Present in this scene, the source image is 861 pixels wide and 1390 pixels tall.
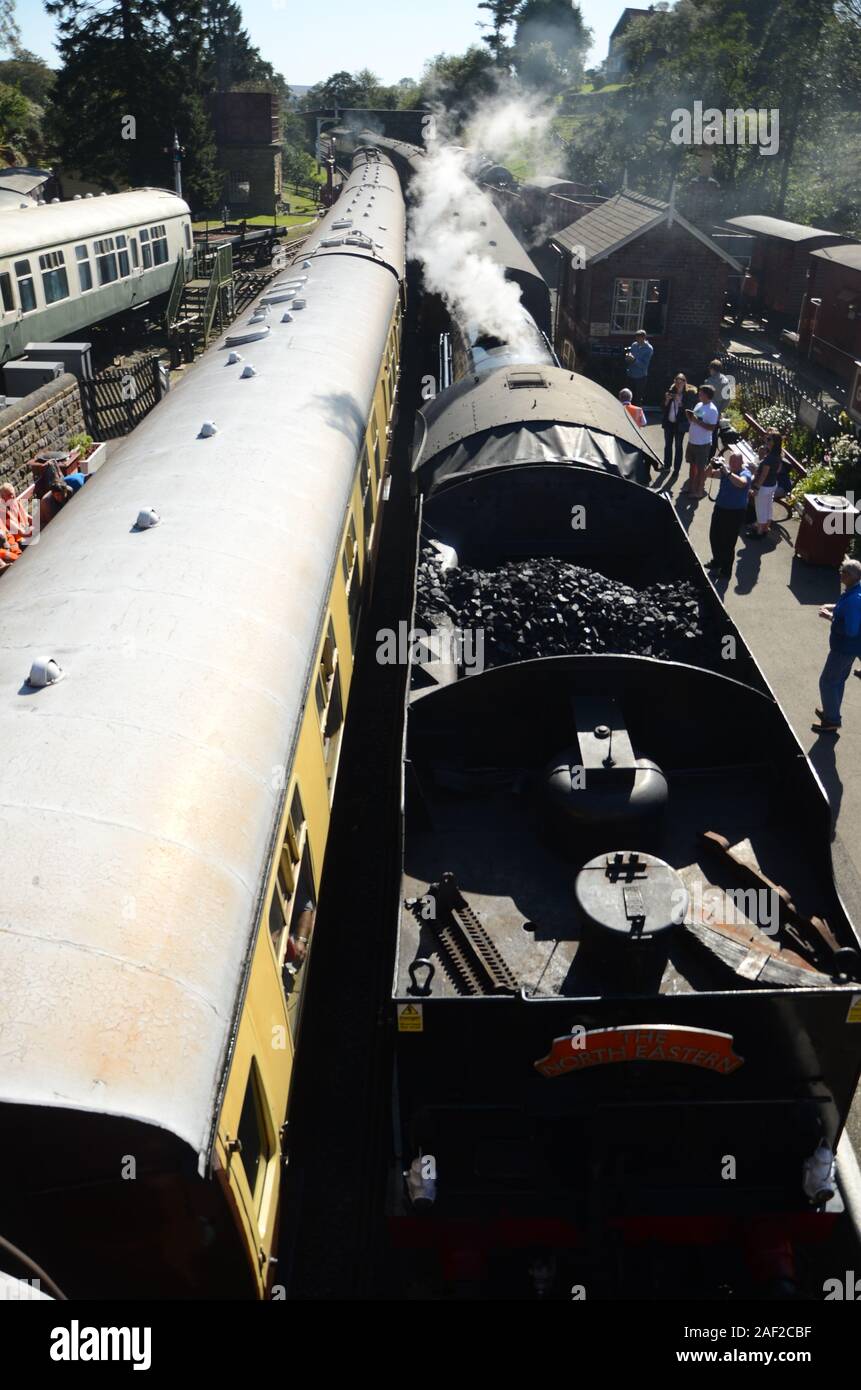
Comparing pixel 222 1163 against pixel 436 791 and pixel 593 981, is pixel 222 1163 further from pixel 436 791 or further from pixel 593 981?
pixel 436 791

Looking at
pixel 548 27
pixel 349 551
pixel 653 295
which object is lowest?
pixel 349 551

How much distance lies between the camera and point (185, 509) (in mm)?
6340

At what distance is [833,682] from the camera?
9602mm

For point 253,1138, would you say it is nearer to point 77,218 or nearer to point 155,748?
point 155,748

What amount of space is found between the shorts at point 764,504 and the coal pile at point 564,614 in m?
7.40

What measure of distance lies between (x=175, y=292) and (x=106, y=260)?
161 inches

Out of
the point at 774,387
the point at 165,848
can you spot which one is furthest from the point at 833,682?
the point at 774,387

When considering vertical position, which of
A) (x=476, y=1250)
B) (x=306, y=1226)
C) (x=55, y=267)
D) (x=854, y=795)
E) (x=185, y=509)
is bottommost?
(x=306, y=1226)

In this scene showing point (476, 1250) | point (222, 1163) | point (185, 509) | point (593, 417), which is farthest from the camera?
point (593, 417)

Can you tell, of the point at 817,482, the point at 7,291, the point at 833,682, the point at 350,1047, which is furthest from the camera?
the point at 7,291

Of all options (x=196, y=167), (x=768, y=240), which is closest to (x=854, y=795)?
(x=768, y=240)

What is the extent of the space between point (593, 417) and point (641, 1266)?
783 centimetres

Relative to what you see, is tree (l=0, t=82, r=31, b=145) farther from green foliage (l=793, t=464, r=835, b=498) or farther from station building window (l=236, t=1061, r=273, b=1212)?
station building window (l=236, t=1061, r=273, b=1212)

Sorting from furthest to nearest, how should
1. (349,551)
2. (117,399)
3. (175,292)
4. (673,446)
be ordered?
(175,292), (117,399), (673,446), (349,551)
